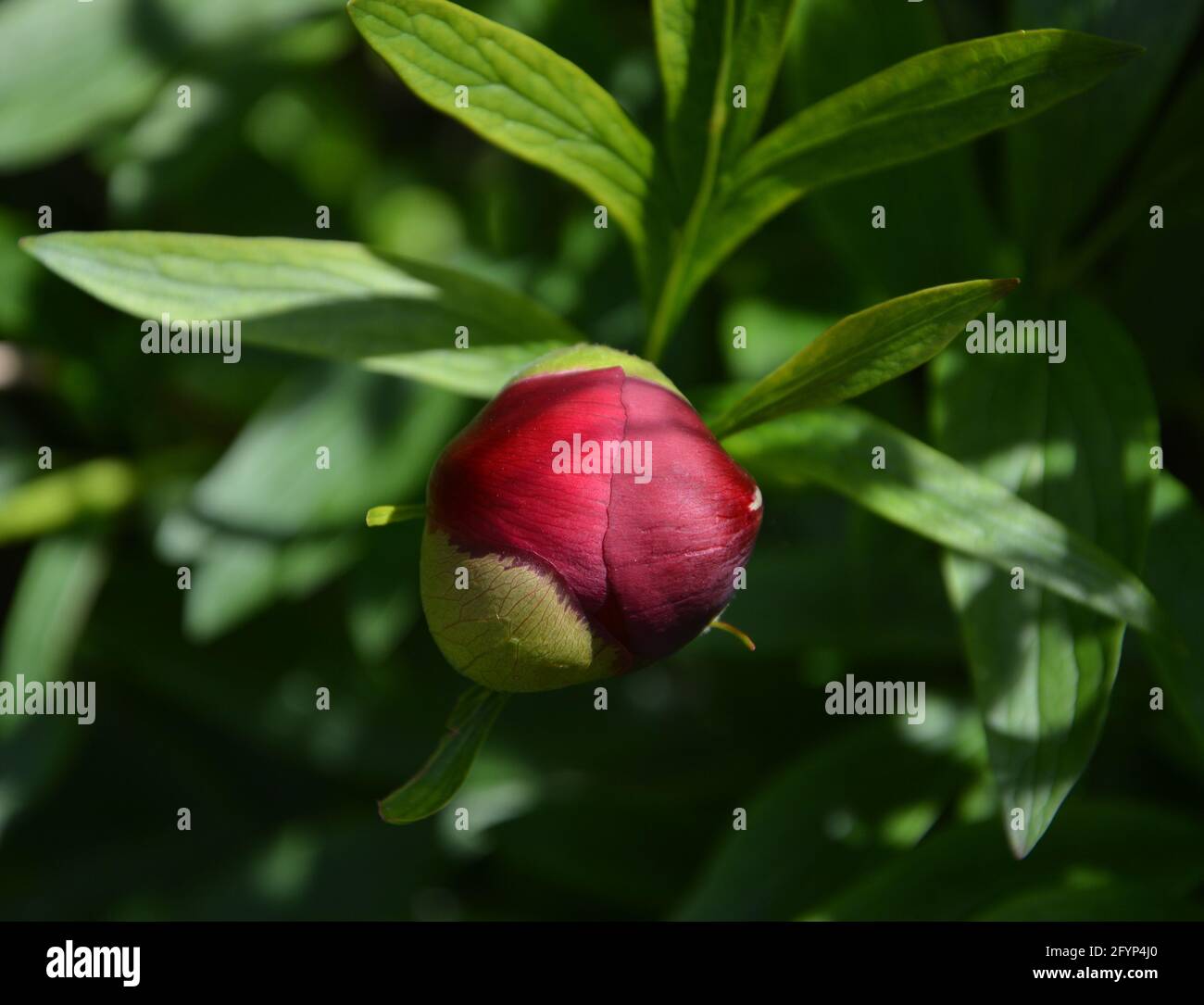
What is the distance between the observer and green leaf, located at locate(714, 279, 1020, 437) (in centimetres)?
67

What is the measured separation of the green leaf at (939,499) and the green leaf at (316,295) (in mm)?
195

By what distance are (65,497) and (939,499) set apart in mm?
898

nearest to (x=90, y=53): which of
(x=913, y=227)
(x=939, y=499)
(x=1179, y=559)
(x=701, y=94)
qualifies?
(x=701, y=94)

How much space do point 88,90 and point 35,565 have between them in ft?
1.55

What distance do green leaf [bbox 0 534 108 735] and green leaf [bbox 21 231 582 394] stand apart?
50 cm

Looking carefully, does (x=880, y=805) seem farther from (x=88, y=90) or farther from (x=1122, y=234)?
(x=88, y=90)

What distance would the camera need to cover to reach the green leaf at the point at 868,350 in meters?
0.67

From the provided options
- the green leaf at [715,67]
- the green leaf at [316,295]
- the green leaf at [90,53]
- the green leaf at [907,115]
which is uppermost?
the green leaf at [90,53]

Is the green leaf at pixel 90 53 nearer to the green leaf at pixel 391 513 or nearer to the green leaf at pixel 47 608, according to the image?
the green leaf at pixel 47 608

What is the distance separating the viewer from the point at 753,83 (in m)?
0.78

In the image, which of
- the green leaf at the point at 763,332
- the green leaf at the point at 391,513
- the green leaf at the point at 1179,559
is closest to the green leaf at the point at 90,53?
the green leaf at the point at 763,332

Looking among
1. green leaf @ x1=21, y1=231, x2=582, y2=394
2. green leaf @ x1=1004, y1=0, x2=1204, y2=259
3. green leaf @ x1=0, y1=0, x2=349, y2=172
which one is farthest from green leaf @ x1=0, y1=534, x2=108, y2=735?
green leaf @ x1=1004, y1=0, x2=1204, y2=259

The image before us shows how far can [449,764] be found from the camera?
0.69 meters
